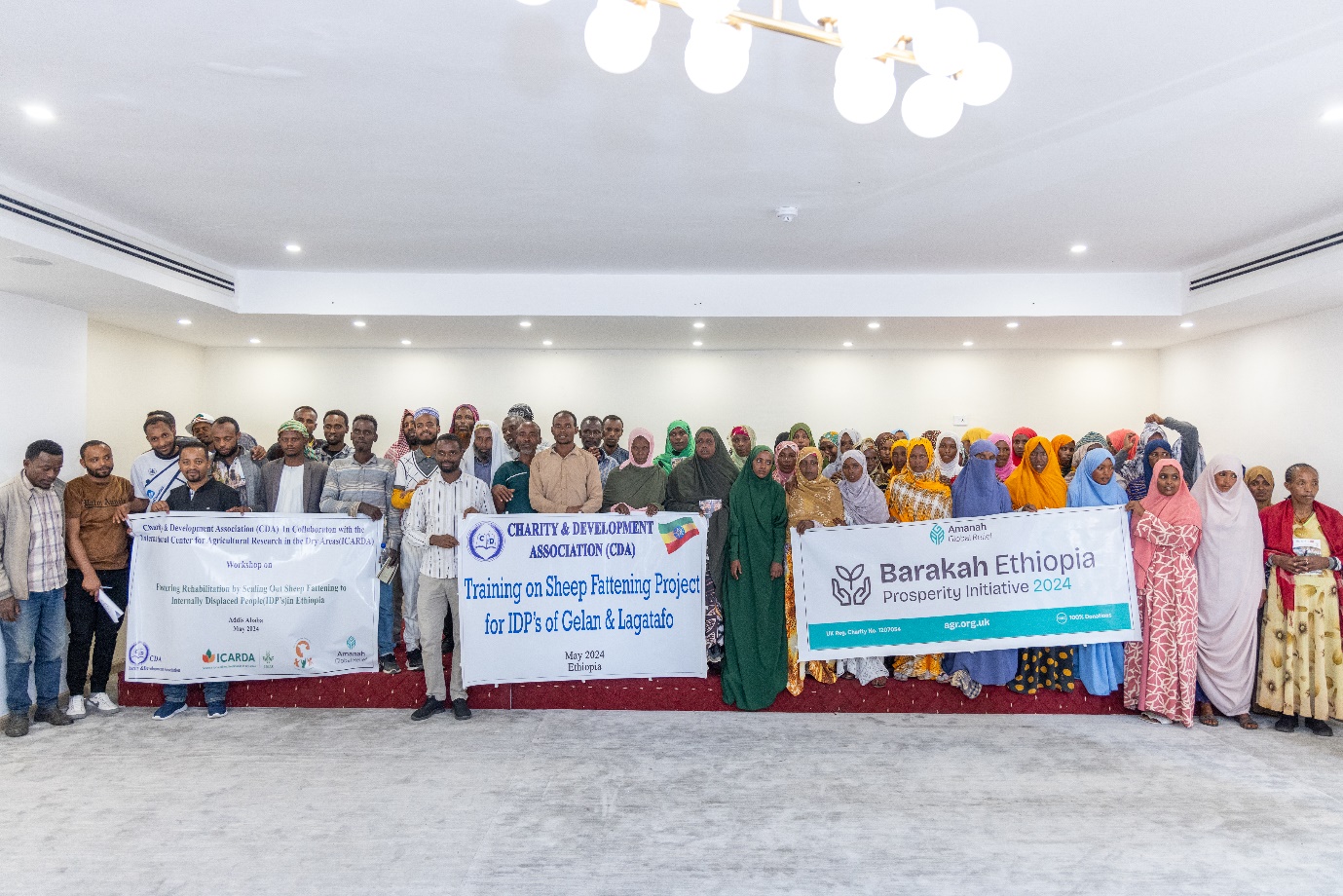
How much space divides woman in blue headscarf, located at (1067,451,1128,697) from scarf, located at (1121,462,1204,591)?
0.18m

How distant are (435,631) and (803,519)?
7.37 ft

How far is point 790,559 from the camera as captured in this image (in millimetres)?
4289

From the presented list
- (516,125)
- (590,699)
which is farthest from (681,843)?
(516,125)

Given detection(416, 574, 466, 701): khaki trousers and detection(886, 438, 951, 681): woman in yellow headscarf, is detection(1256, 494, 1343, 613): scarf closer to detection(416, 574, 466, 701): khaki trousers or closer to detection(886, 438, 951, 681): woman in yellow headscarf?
detection(886, 438, 951, 681): woman in yellow headscarf

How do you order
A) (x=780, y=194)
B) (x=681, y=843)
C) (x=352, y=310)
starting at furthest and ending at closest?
(x=352, y=310), (x=780, y=194), (x=681, y=843)

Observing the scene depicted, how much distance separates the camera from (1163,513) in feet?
13.8

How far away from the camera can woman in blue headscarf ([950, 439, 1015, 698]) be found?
169 inches

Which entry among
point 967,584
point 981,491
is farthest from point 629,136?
point 967,584

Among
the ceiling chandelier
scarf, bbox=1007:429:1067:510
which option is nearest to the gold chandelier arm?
the ceiling chandelier

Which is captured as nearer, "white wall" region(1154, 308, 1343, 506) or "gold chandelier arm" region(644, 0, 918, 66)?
"gold chandelier arm" region(644, 0, 918, 66)

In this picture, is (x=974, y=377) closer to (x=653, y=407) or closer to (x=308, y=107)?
(x=653, y=407)

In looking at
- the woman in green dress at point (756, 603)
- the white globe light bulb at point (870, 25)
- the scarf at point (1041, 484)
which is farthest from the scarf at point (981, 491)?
the white globe light bulb at point (870, 25)

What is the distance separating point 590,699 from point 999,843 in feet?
7.58

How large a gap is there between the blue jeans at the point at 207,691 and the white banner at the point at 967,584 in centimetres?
336
